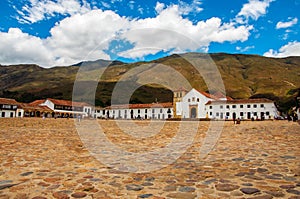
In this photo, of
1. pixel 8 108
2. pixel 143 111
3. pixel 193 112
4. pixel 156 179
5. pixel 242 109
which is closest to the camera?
pixel 156 179

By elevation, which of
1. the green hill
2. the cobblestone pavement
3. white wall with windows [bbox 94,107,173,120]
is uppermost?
the green hill

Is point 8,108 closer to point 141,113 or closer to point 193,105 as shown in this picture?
point 141,113

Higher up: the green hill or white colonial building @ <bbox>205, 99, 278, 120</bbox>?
the green hill

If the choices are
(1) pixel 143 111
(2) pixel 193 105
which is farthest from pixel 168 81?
(2) pixel 193 105

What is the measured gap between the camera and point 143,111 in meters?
72.8

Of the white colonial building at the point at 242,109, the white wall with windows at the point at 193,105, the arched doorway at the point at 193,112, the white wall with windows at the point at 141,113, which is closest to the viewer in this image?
the white colonial building at the point at 242,109

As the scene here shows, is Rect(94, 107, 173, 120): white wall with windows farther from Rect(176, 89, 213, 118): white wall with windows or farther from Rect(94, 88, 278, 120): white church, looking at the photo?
Rect(176, 89, 213, 118): white wall with windows

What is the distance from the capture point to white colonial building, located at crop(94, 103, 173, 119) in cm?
7012

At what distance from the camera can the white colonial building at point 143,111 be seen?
70125 mm

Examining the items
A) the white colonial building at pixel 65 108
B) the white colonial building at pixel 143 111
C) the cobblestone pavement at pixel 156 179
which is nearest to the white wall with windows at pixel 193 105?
the white colonial building at pixel 143 111

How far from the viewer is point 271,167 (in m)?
4.66

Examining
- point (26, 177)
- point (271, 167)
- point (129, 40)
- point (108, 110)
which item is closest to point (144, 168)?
point (26, 177)

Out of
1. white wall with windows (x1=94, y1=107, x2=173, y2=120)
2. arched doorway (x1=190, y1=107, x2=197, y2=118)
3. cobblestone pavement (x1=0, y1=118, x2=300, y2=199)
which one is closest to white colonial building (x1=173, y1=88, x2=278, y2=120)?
arched doorway (x1=190, y1=107, x2=197, y2=118)

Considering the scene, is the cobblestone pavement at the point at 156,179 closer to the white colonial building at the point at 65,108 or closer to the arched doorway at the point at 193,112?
the arched doorway at the point at 193,112
